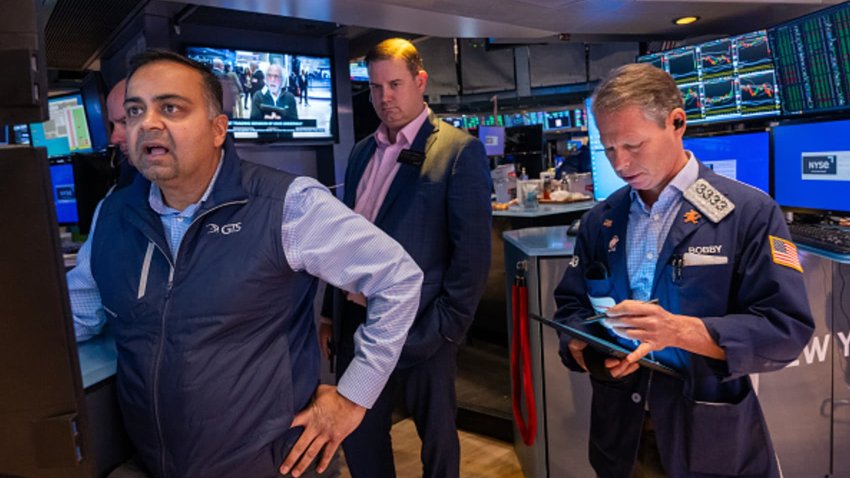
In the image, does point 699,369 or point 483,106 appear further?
point 483,106

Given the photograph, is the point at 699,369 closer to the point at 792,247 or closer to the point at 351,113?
the point at 792,247

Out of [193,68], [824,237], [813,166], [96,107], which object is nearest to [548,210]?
[813,166]

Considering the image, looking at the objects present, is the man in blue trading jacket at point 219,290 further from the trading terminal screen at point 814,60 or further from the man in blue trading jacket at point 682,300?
the trading terminal screen at point 814,60

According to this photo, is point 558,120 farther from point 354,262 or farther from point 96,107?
point 354,262

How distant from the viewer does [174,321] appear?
4.09 feet

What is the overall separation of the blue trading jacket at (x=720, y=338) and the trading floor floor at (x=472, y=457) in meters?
1.68

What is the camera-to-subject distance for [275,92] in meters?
5.31

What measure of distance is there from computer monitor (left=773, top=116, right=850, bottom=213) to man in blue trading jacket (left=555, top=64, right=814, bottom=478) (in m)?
1.32

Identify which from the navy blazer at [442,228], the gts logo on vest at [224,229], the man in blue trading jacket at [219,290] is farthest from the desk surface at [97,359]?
the navy blazer at [442,228]

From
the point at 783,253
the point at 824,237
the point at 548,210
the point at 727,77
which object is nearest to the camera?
the point at 783,253

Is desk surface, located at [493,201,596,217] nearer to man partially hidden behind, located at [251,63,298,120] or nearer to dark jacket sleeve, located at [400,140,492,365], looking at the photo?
man partially hidden behind, located at [251,63,298,120]

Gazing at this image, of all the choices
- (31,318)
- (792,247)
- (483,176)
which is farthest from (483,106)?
(31,318)

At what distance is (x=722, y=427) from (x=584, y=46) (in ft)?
29.7

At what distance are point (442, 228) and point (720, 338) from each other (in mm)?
1116
